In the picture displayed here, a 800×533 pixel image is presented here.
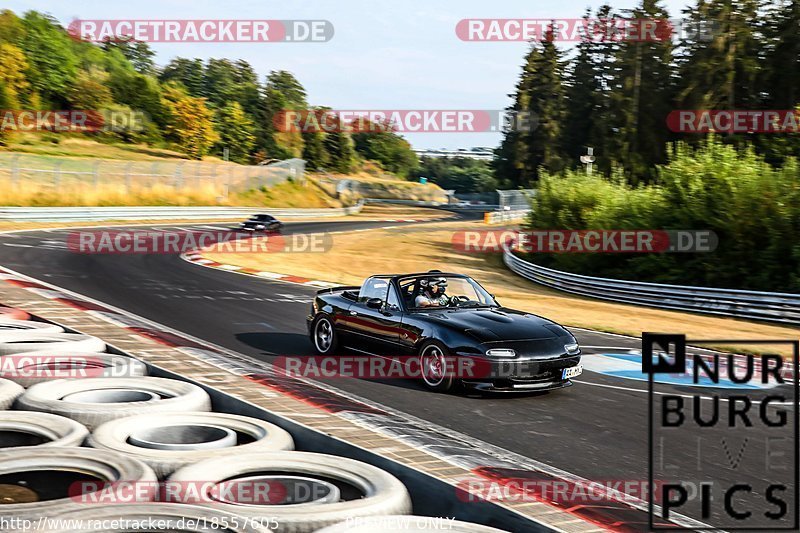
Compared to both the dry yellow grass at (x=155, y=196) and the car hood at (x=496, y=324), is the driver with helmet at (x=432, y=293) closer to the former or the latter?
the car hood at (x=496, y=324)

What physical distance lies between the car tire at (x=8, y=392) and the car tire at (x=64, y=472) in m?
1.52

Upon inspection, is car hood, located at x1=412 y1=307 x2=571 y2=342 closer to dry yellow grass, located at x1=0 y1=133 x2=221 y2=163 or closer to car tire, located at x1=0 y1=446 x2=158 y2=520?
car tire, located at x1=0 y1=446 x2=158 y2=520

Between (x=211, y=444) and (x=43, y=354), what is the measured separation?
3.22 meters

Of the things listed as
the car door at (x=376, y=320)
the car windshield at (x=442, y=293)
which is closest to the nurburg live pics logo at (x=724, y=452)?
the car windshield at (x=442, y=293)

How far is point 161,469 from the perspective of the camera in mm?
5039

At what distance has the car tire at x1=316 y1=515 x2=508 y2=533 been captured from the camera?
4.08 metres

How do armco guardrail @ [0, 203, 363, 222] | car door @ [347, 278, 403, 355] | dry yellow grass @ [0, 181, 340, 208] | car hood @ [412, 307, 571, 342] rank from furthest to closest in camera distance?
1. dry yellow grass @ [0, 181, 340, 208]
2. armco guardrail @ [0, 203, 363, 222]
3. car door @ [347, 278, 403, 355]
4. car hood @ [412, 307, 571, 342]

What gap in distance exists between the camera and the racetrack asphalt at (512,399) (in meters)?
6.93

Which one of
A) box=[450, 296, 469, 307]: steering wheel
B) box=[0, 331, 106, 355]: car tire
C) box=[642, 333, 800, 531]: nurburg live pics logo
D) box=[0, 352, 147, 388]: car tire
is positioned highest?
box=[450, 296, 469, 307]: steering wheel

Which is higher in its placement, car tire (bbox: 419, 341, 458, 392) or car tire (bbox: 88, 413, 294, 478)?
car tire (bbox: 88, 413, 294, 478)

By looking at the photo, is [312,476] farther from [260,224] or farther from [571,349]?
[260,224]

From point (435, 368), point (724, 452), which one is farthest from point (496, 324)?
point (724, 452)

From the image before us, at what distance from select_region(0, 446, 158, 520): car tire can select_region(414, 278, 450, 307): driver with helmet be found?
5.70 m

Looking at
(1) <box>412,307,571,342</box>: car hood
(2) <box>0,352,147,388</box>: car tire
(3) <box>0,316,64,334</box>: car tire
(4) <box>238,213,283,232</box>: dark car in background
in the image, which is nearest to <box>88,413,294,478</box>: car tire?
(2) <box>0,352,147,388</box>: car tire
